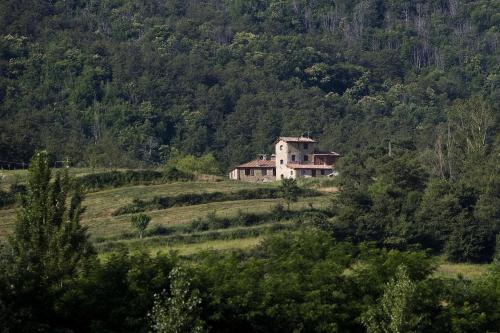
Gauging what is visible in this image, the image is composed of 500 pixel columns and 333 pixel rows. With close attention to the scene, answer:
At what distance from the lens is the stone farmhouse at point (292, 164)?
342 feet

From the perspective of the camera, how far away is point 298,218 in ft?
246

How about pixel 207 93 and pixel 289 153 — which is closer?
pixel 289 153

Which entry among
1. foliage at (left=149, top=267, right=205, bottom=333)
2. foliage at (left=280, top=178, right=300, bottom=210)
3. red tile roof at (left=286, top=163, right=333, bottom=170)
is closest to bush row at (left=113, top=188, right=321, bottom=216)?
foliage at (left=280, top=178, right=300, bottom=210)

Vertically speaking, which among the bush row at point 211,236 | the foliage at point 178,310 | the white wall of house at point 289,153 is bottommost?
the bush row at point 211,236

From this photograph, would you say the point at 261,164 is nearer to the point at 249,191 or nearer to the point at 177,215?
the point at 249,191

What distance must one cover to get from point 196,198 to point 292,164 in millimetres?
24938

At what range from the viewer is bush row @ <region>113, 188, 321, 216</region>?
79562 mm

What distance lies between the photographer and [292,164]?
349 feet

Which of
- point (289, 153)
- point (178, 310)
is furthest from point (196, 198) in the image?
point (178, 310)

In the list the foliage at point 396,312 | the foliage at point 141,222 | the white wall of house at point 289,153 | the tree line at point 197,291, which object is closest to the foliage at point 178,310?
the tree line at point 197,291

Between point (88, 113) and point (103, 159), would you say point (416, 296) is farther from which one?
point (88, 113)

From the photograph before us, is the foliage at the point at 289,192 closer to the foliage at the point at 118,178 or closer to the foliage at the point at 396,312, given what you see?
the foliage at the point at 118,178

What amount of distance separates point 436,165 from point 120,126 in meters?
60.1

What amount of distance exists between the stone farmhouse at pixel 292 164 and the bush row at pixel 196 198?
15888 mm
